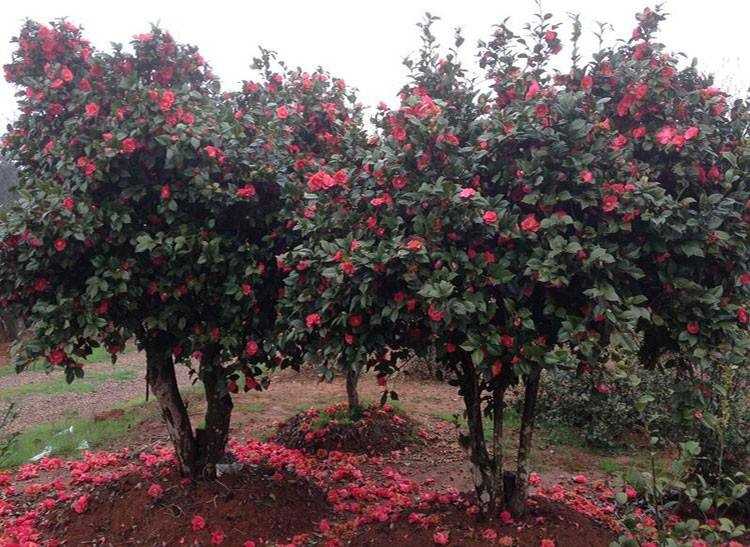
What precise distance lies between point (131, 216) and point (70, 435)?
16.4ft

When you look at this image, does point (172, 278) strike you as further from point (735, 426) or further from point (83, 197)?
point (735, 426)

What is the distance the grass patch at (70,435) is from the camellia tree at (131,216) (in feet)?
11.7

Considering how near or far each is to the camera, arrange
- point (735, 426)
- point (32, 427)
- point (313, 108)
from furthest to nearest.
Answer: point (32, 427) → point (735, 426) → point (313, 108)

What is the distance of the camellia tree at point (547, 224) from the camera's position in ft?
9.10

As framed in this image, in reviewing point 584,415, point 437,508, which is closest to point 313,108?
point 437,508

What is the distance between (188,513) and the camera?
4246 millimetres

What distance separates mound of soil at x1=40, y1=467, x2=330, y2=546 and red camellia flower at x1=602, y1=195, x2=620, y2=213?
3000mm

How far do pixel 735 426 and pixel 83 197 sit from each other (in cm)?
497

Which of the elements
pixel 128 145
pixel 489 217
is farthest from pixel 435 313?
pixel 128 145

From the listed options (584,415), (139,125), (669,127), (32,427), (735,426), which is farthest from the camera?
(32,427)

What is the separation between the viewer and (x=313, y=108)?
4.49m

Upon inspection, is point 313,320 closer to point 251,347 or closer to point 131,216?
point 251,347

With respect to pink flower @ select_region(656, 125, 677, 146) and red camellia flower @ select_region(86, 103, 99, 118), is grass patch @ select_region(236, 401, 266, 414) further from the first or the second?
pink flower @ select_region(656, 125, 677, 146)

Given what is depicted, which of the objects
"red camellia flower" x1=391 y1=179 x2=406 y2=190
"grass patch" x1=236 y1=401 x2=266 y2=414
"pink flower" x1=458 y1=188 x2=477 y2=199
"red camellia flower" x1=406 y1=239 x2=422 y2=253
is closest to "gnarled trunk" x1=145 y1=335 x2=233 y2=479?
"red camellia flower" x1=391 y1=179 x2=406 y2=190
